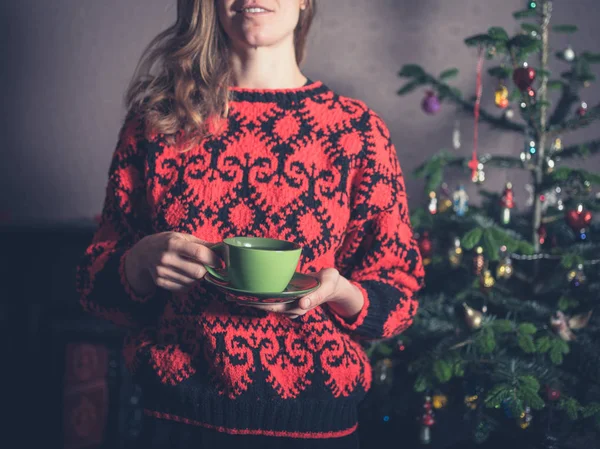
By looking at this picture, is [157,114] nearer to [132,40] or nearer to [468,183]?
[132,40]

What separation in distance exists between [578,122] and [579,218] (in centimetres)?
27

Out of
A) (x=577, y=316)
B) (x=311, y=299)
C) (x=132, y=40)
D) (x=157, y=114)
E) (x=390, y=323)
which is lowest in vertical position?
(x=577, y=316)

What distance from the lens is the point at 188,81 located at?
1.13 m

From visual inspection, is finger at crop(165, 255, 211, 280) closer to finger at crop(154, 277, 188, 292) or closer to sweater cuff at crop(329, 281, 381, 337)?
finger at crop(154, 277, 188, 292)

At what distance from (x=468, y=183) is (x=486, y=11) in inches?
23.3

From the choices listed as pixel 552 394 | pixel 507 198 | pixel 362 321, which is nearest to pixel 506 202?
pixel 507 198

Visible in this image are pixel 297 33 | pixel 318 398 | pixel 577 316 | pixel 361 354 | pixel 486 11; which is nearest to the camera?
pixel 318 398

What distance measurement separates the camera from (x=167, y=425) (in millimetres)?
1019

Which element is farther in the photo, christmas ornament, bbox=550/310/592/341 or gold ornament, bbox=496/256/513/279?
gold ornament, bbox=496/256/513/279

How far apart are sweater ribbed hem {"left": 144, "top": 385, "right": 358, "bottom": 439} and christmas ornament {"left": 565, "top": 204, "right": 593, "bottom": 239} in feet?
2.86

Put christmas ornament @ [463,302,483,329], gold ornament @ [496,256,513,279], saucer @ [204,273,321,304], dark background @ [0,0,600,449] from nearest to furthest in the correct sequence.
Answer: saucer @ [204,273,321,304], christmas ornament @ [463,302,483,329], gold ornament @ [496,256,513,279], dark background @ [0,0,600,449]

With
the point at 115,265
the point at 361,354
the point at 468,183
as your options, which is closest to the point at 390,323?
the point at 361,354

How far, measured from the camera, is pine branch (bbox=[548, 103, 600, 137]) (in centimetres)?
158

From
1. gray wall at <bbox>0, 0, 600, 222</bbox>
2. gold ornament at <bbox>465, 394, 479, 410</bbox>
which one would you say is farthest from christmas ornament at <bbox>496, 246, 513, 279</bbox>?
gray wall at <bbox>0, 0, 600, 222</bbox>
